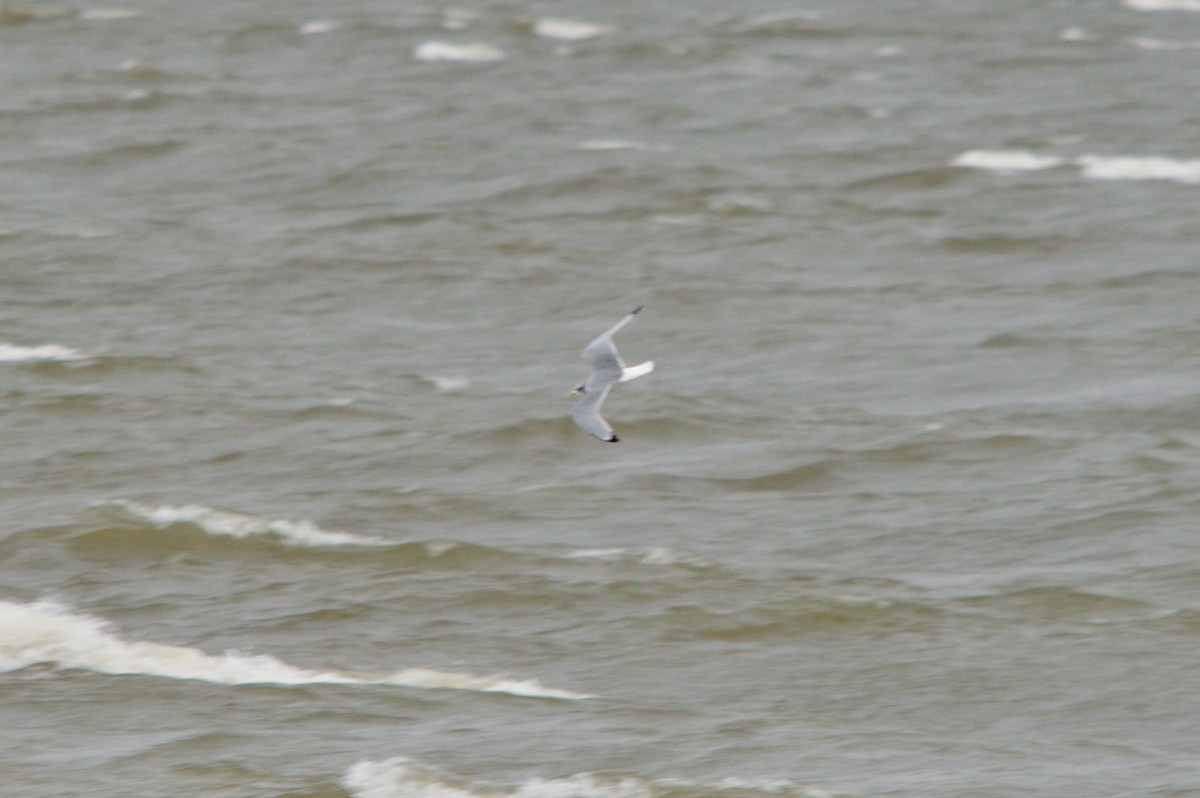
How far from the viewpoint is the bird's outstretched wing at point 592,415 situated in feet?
34.0

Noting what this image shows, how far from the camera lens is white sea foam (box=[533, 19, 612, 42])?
35750mm

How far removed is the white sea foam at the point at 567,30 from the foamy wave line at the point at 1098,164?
9738mm

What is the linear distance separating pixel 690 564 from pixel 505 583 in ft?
3.85

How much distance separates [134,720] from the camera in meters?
12.3

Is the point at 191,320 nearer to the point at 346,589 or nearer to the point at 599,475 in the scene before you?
the point at 599,475

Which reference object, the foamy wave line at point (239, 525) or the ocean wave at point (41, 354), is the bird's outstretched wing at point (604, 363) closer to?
the foamy wave line at point (239, 525)

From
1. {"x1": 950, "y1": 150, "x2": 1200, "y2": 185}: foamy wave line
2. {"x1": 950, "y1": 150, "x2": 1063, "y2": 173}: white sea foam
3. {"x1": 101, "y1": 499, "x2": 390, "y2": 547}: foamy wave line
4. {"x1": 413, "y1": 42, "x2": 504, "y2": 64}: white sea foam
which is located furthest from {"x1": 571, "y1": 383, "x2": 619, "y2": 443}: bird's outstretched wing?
{"x1": 413, "y1": 42, "x2": 504, "y2": 64}: white sea foam

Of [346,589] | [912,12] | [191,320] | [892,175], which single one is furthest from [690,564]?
[912,12]

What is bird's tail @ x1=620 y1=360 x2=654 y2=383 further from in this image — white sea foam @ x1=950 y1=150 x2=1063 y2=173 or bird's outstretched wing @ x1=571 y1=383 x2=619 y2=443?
white sea foam @ x1=950 y1=150 x2=1063 y2=173

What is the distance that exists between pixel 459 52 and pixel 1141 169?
1241 centimetres

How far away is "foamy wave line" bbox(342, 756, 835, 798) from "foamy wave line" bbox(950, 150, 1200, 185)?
52.5 feet

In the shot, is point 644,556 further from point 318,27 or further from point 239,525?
point 318,27

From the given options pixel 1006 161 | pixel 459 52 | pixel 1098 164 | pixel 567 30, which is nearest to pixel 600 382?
pixel 1098 164

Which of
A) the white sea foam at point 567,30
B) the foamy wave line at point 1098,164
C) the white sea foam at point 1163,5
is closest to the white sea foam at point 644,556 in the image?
the foamy wave line at point 1098,164
